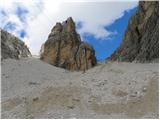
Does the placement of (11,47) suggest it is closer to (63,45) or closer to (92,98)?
(63,45)

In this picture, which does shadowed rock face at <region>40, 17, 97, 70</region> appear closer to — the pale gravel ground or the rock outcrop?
the rock outcrop

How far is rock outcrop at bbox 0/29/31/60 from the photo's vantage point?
4918cm

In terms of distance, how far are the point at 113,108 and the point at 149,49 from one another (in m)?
24.5

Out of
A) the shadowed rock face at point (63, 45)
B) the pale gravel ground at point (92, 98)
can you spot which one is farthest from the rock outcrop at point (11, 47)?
the pale gravel ground at point (92, 98)

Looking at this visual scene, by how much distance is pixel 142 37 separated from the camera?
163 feet

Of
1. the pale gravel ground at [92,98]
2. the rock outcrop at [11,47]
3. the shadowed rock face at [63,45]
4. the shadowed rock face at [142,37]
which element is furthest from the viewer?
the shadowed rock face at [63,45]

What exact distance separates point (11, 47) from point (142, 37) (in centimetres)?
1980

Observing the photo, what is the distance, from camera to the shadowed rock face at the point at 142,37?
4347cm

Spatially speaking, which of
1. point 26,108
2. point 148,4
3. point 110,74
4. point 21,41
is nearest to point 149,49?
point 148,4

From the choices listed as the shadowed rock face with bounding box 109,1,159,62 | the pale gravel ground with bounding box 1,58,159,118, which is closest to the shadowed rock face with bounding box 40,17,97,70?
the shadowed rock face with bounding box 109,1,159,62

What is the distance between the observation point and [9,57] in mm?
47625

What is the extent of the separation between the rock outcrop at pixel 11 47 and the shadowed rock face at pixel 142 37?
15.2 metres

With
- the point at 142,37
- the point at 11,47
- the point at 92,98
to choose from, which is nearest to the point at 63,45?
the point at 11,47

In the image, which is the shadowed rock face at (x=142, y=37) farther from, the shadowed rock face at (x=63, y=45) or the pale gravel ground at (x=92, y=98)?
the pale gravel ground at (x=92, y=98)
